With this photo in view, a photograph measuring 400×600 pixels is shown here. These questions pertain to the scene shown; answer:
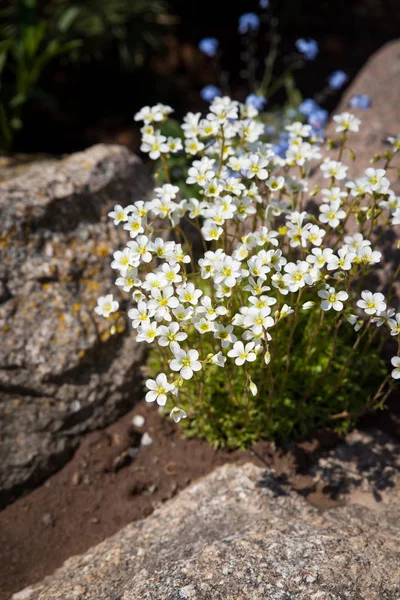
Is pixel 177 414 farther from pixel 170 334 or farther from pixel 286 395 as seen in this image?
pixel 286 395

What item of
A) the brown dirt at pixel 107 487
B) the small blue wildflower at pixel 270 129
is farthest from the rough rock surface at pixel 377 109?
the brown dirt at pixel 107 487

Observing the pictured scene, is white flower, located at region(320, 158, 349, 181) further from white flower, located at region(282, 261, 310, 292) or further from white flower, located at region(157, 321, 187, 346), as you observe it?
white flower, located at region(157, 321, 187, 346)

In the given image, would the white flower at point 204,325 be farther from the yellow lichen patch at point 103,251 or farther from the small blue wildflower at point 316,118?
the small blue wildflower at point 316,118

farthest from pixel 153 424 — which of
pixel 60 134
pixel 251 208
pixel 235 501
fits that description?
pixel 60 134

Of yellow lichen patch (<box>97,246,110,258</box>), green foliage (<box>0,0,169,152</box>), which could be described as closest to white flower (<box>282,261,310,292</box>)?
yellow lichen patch (<box>97,246,110,258</box>)

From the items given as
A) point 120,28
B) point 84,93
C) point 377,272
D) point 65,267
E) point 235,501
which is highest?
point 120,28

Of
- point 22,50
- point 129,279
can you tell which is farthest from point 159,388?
point 22,50

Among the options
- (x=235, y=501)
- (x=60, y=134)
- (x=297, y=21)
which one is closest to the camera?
(x=235, y=501)

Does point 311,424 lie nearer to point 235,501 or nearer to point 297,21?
point 235,501
